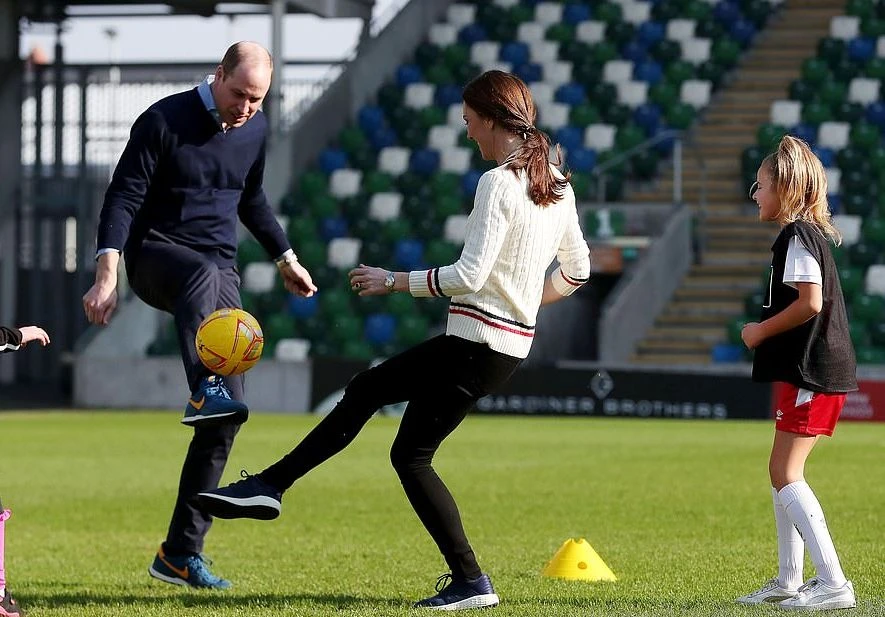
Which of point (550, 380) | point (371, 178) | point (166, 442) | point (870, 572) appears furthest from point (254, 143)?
point (371, 178)

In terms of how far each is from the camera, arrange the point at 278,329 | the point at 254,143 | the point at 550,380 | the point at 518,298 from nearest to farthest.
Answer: the point at 518,298, the point at 254,143, the point at 550,380, the point at 278,329

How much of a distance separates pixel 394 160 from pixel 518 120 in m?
21.4

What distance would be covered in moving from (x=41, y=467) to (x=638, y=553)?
741 cm

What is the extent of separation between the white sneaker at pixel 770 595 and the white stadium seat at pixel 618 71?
2217 cm

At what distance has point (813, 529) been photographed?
6.14 meters

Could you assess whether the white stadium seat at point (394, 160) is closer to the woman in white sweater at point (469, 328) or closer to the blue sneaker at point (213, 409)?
the blue sneaker at point (213, 409)

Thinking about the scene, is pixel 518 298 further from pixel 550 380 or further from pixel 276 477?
pixel 550 380

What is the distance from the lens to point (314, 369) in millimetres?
22188

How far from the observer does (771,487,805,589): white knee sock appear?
6359mm

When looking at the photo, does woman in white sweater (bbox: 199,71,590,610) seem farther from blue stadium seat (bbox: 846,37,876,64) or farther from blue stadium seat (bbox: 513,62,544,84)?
blue stadium seat (bbox: 513,62,544,84)

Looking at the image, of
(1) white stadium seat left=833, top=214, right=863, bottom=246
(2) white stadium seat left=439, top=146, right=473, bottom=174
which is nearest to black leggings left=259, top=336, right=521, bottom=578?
(1) white stadium seat left=833, top=214, right=863, bottom=246

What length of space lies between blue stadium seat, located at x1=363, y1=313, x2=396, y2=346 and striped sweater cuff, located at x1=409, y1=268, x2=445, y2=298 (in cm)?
1804

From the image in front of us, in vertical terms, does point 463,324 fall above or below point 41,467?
above

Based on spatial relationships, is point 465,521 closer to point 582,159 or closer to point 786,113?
point 582,159
